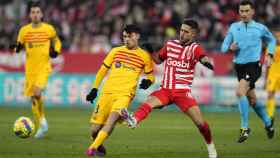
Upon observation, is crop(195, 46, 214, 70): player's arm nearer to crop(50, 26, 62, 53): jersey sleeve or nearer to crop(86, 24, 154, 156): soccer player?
crop(86, 24, 154, 156): soccer player

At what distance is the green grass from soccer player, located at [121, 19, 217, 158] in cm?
86

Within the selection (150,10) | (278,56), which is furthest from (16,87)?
(278,56)

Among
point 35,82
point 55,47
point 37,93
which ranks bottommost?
point 37,93

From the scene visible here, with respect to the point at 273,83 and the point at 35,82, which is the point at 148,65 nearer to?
the point at 35,82

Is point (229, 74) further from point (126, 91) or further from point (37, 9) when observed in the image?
point (126, 91)

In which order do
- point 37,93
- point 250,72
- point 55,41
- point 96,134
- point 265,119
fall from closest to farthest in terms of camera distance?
point 96,134, point 250,72, point 265,119, point 37,93, point 55,41

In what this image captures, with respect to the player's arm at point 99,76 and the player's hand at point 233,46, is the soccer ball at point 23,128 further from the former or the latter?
the player's hand at point 233,46

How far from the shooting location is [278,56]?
20.8m

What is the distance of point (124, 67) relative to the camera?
39.7 ft

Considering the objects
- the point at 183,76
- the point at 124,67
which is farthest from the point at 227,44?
the point at 124,67

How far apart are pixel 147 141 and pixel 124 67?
3.08 meters

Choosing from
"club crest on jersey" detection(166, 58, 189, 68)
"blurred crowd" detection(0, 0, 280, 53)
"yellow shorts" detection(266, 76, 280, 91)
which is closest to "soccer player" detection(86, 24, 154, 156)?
"club crest on jersey" detection(166, 58, 189, 68)

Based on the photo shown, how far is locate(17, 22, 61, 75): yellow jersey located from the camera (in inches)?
637

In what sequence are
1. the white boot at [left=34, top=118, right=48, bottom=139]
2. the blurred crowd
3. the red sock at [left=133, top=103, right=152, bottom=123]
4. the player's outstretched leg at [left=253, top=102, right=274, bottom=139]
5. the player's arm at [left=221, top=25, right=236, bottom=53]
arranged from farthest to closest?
the blurred crowd
the white boot at [left=34, top=118, right=48, bottom=139]
the player's outstretched leg at [left=253, top=102, right=274, bottom=139]
the player's arm at [left=221, top=25, right=236, bottom=53]
the red sock at [left=133, top=103, right=152, bottom=123]
